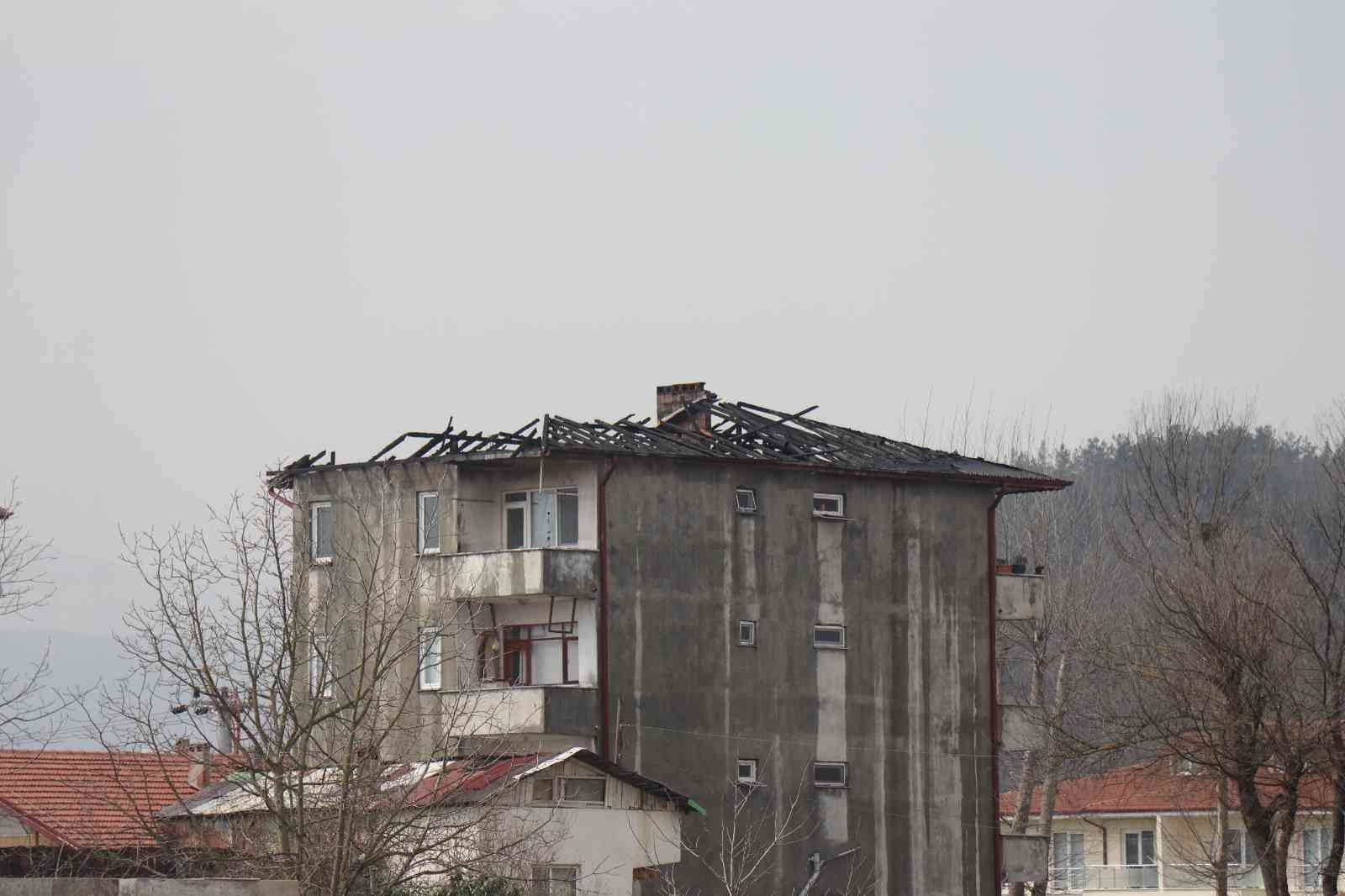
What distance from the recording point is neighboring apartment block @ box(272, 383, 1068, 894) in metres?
46.7

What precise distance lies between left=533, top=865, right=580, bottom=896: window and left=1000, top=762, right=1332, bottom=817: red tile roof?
27.1m

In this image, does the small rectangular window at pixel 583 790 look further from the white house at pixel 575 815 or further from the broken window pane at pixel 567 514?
the broken window pane at pixel 567 514

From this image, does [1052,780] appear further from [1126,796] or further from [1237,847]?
[1237,847]

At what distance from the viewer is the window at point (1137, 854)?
71750 millimetres

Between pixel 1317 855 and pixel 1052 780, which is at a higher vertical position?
pixel 1052 780

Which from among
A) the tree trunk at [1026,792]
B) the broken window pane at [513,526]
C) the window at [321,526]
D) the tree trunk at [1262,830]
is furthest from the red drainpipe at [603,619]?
the tree trunk at [1026,792]

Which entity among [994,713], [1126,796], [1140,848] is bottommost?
[1140,848]

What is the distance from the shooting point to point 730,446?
163 ft

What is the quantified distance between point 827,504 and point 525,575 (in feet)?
24.8

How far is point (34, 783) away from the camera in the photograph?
155 feet

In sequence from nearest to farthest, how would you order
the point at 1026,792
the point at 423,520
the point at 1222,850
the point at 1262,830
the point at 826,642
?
the point at 1262,830
the point at 423,520
the point at 826,642
the point at 1222,850
the point at 1026,792

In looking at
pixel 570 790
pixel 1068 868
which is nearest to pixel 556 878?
pixel 570 790

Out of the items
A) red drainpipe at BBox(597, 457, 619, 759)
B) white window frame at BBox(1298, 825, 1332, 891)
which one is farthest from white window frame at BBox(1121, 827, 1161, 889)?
red drainpipe at BBox(597, 457, 619, 759)

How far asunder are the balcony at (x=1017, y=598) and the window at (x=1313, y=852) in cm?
1880
